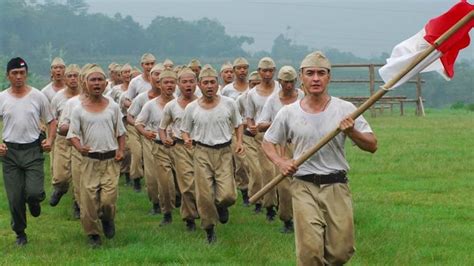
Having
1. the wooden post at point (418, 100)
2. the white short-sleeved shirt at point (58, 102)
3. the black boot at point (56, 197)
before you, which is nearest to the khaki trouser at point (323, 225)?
the black boot at point (56, 197)

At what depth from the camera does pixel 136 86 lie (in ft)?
66.3

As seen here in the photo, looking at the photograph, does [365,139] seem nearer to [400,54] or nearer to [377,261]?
[400,54]

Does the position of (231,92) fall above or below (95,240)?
above

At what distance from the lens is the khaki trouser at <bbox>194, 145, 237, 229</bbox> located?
45.6 ft

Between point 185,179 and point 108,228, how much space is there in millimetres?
1324

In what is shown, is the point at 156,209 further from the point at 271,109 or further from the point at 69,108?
the point at 271,109

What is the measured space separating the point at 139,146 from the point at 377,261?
8.21 metres

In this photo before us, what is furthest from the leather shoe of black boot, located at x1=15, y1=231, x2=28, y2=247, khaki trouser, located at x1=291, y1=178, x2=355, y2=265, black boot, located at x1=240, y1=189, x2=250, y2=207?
khaki trouser, located at x1=291, y1=178, x2=355, y2=265

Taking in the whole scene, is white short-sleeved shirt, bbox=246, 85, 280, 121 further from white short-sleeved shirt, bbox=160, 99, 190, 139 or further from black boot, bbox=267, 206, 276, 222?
black boot, bbox=267, 206, 276, 222

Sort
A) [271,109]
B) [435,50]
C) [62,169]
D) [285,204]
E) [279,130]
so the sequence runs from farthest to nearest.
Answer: [62,169], [271,109], [285,204], [279,130], [435,50]

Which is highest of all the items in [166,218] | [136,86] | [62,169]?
[136,86]

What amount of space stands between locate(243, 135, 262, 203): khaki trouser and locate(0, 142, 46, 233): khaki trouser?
3.28 metres

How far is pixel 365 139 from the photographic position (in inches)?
371

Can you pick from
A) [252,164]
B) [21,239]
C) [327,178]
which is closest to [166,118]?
[252,164]
